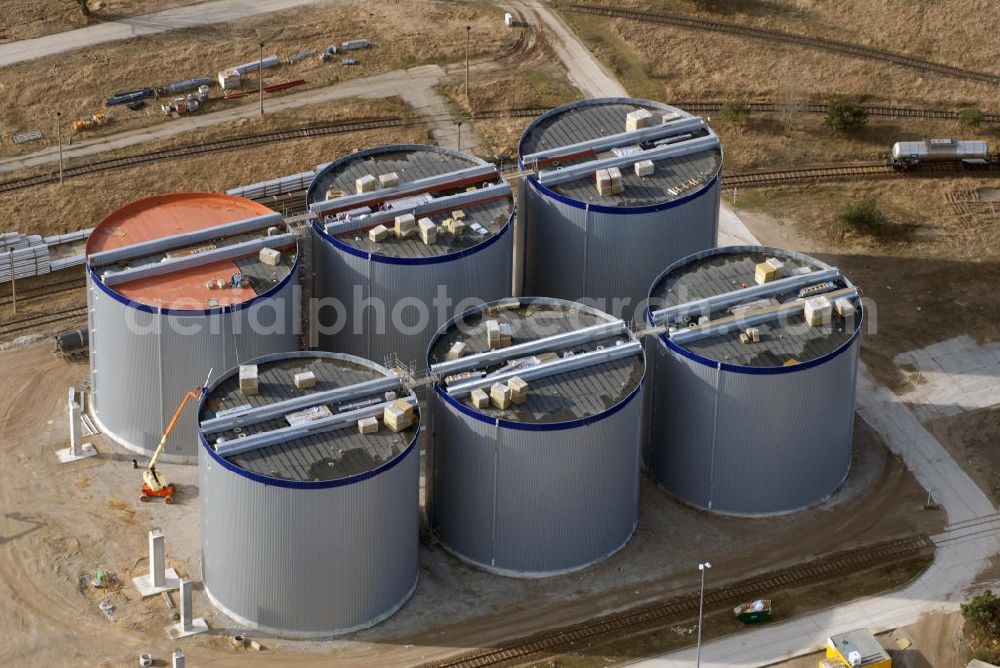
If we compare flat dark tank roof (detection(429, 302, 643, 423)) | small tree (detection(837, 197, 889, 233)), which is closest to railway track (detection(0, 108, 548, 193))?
small tree (detection(837, 197, 889, 233))

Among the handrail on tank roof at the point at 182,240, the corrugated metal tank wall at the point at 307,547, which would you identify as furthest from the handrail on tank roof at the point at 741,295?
the handrail on tank roof at the point at 182,240

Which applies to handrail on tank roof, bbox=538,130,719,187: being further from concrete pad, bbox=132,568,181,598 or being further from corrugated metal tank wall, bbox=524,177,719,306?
concrete pad, bbox=132,568,181,598

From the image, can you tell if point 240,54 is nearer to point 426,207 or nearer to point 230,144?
point 230,144

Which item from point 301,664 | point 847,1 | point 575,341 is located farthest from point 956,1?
point 301,664

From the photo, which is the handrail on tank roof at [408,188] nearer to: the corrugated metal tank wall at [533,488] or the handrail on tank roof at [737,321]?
the corrugated metal tank wall at [533,488]

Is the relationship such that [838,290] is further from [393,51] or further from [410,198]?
[393,51]

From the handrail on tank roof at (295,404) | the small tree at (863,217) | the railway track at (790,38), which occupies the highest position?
the railway track at (790,38)
